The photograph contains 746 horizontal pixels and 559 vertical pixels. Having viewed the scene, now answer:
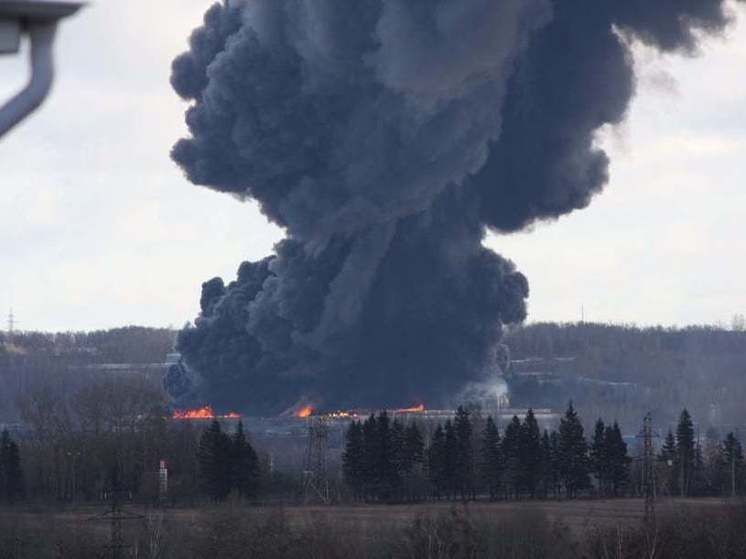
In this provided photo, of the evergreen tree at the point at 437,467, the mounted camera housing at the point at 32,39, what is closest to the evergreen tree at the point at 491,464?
the evergreen tree at the point at 437,467

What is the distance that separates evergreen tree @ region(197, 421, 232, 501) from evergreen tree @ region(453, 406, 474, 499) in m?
5.66

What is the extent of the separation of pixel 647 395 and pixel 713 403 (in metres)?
4.23

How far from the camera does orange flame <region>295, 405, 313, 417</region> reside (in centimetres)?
6567

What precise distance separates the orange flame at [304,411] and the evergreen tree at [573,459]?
2178 cm

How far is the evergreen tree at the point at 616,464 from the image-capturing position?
1690 inches

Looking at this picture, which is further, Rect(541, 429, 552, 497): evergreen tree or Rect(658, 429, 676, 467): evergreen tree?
Rect(658, 429, 676, 467): evergreen tree

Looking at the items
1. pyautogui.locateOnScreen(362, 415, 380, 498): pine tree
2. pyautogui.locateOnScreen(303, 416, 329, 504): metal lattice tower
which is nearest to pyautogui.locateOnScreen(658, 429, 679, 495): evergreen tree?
pyautogui.locateOnScreen(362, 415, 380, 498): pine tree

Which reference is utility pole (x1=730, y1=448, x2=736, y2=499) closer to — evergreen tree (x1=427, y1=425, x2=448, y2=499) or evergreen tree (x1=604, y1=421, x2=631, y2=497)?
evergreen tree (x1=604, y1=421, x2=631, y2=497)

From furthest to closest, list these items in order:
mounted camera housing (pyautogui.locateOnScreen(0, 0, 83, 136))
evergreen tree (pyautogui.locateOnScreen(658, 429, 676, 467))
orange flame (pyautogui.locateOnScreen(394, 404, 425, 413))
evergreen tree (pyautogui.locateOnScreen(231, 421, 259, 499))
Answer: orange flame (pyautogui.locateOnScreen(394, 404, 425, 413))
evergreen tree (pyautogui.locateOnScreen(658, 429, 676, 467))
evergreen tree (pyautogui.locateOnScreen(231, 421, 259, 499))
mounted camera housing (pyautogui.locateOnScreen(0, 0, 83, 136))

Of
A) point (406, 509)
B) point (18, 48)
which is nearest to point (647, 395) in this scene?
point (406, 509)

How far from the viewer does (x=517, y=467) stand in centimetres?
4341

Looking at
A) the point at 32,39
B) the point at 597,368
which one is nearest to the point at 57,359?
the point at 597,368

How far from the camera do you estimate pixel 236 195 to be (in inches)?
2498

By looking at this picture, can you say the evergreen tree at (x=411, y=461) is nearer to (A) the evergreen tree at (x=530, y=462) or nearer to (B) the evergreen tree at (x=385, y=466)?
(B) the evergreen tree at (x=385, y=466)
